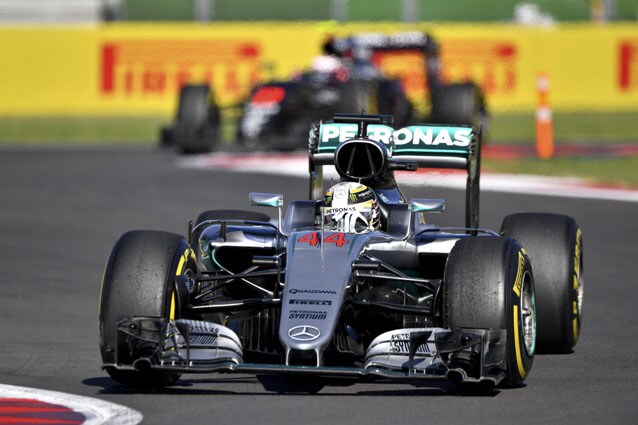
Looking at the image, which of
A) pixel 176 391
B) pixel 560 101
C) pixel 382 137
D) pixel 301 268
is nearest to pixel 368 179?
pixel 382 137

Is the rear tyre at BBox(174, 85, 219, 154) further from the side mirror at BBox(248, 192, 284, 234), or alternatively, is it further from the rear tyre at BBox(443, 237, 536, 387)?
the rear tyre at BBox(443, 237, 536, 387)

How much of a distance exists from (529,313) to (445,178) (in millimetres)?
11184

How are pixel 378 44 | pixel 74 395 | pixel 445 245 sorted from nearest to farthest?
pixel 74 395
pixel 445 245
pixel 378 44

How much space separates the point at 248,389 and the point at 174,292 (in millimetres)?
613

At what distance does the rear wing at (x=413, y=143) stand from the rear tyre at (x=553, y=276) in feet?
2.14

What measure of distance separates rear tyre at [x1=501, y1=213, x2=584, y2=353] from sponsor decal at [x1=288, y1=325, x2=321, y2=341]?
195 centimetres

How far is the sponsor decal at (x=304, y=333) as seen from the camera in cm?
720

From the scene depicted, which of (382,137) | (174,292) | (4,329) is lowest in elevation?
(4,329)

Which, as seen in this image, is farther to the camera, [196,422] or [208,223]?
[208,223]

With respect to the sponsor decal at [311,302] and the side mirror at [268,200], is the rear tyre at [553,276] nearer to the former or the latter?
the side mirror at [268,200]

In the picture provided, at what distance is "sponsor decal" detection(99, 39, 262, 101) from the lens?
93.0 feet

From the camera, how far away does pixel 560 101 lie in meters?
28.8

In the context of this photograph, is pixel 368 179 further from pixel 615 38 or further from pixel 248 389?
pixel 615 38

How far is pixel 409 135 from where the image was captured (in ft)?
31.9
